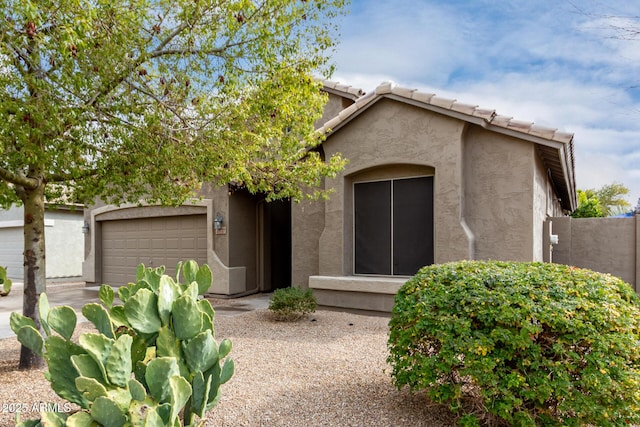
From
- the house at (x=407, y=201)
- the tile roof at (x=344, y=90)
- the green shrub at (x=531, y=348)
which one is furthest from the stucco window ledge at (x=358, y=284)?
the tile roof at (x=344, y=90)

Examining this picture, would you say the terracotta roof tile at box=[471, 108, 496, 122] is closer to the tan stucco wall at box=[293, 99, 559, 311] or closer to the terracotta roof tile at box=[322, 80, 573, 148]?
the terracotta roof tile at box=[322, 80, 573, 148]

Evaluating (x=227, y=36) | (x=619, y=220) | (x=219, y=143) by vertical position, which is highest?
(x=227, y=36)

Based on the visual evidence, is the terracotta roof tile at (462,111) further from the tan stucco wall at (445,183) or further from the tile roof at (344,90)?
the tile roof at (344,90)

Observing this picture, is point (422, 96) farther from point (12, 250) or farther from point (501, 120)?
point (12, 250)

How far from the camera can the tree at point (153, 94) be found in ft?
17.0

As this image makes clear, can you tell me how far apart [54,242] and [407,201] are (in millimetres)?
17116

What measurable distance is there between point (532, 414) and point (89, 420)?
10.9 feet

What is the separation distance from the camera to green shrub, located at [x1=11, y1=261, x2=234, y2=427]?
256cm

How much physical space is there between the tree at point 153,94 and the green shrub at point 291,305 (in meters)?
2.89

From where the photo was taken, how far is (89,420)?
251 centimetres

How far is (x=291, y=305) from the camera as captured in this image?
857 cm

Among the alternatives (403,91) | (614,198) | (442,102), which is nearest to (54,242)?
(403,91)

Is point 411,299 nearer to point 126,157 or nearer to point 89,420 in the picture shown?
point 89,420

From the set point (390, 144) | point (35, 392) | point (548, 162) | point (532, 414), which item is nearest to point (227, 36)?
point (390, 144)
